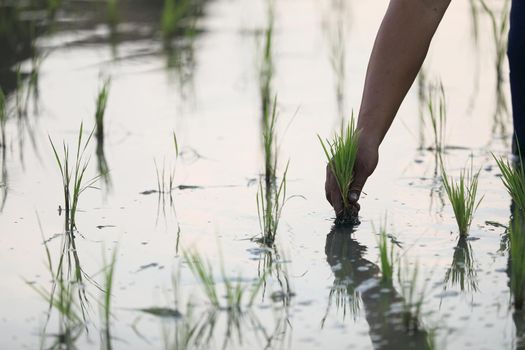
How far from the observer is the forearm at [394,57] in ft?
8.87

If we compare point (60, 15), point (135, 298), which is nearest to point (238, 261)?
point (135, 298)

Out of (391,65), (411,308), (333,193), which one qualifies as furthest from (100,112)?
(411,308)

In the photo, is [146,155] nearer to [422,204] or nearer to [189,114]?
[189,114]

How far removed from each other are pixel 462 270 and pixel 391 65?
57 cm

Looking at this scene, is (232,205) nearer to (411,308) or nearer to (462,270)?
→ (462,270)

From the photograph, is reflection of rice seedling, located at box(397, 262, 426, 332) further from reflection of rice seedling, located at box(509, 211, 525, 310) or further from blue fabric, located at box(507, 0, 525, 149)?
blue fabric, located at box(507, 0, 525, 149)

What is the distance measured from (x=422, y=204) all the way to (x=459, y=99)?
1.40 metres

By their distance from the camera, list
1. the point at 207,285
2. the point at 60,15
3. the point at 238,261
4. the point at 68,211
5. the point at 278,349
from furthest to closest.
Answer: the point at 60,15 → the point at 68,211 → the point at 238,261 → the point at 207,285 → the point at 278,349

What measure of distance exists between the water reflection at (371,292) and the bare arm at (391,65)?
0.56 ft

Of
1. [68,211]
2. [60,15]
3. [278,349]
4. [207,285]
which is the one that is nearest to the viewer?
[278,349]

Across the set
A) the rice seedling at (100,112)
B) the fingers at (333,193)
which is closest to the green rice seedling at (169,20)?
the rice seedling at (100,112)

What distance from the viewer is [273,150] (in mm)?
3533

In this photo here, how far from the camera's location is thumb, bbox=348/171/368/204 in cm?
276

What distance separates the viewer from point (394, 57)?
272 cm
